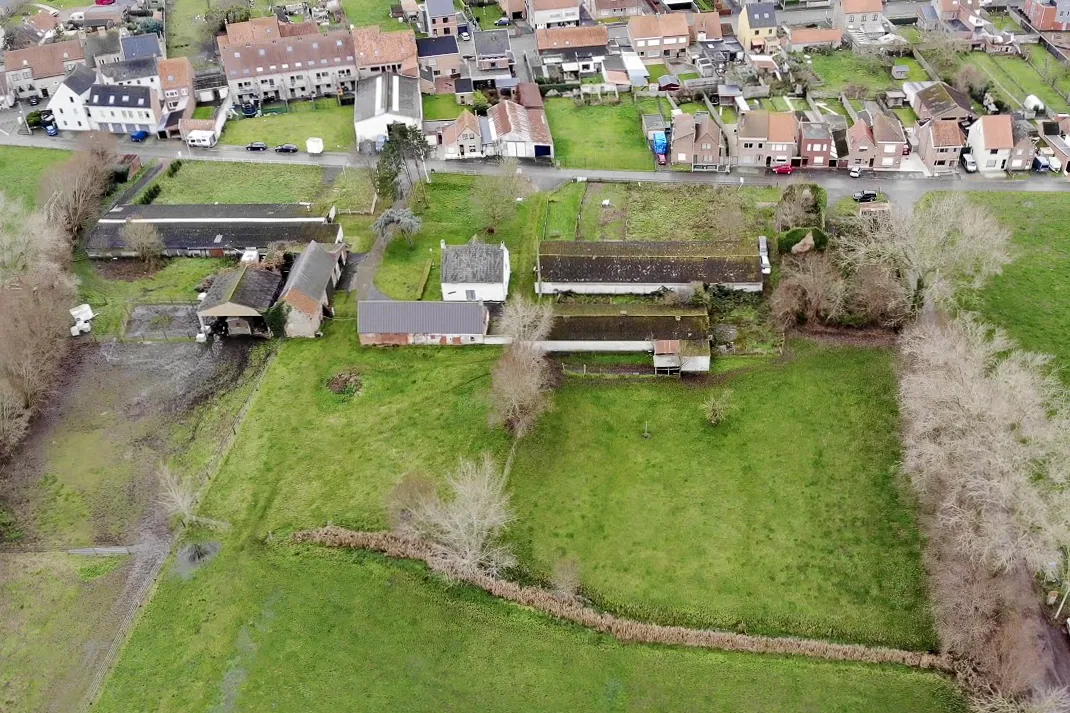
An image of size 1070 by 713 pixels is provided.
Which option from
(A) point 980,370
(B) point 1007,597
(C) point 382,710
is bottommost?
(C) point 382,710

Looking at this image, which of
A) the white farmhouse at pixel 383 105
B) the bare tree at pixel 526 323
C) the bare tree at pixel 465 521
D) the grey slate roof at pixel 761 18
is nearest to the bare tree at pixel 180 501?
the bare tree at pixel 465 521

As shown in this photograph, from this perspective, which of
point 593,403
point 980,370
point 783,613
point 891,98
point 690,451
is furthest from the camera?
point 891,98

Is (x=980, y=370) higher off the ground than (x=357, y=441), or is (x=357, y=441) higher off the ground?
(x=980, y=370)

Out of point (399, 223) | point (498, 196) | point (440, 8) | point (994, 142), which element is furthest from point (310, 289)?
point (994, 142)

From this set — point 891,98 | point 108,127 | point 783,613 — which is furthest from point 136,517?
point 891,98

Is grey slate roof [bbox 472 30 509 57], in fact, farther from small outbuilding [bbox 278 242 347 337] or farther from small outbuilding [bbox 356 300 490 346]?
small outbuilding [bbox 356 300 490 346]

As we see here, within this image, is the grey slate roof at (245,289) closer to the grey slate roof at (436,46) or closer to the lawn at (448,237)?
the lawn at (448,237)

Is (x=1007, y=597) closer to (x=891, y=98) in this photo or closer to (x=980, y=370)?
(x=980, y=370)

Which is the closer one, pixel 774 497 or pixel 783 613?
pixel 783 613
